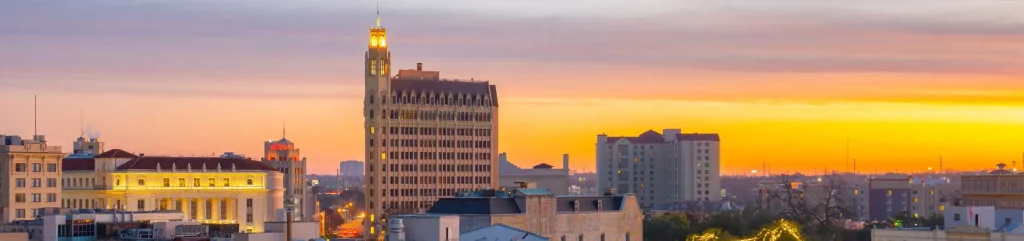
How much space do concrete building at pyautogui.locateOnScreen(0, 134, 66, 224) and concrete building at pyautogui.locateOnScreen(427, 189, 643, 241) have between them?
160 ft

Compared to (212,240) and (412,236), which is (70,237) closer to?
(212,240)

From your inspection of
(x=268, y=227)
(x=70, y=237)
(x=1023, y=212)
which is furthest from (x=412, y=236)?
(x=1023, y=212)

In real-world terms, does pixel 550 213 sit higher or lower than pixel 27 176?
lower

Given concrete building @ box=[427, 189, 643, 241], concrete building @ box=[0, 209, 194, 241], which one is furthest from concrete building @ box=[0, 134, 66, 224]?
concrete building @ box=[0, 209, 194, 241]

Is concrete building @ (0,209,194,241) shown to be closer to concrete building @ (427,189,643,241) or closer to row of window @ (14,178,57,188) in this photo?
concrete building @ (427,189,643,241)

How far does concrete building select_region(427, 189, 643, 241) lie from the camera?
13838 cm

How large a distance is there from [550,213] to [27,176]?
58.6 meters

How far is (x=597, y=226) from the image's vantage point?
15175cm

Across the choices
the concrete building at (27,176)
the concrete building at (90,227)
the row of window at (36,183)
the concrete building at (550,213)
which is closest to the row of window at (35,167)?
the concrete building at (27,176)

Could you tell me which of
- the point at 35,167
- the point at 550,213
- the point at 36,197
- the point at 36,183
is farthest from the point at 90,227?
the point at 35,167

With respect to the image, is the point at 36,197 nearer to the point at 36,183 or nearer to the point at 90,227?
the point at 36,183

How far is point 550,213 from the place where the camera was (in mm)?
145875

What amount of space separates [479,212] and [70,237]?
37153 millimetres

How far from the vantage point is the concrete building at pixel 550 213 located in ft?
454
